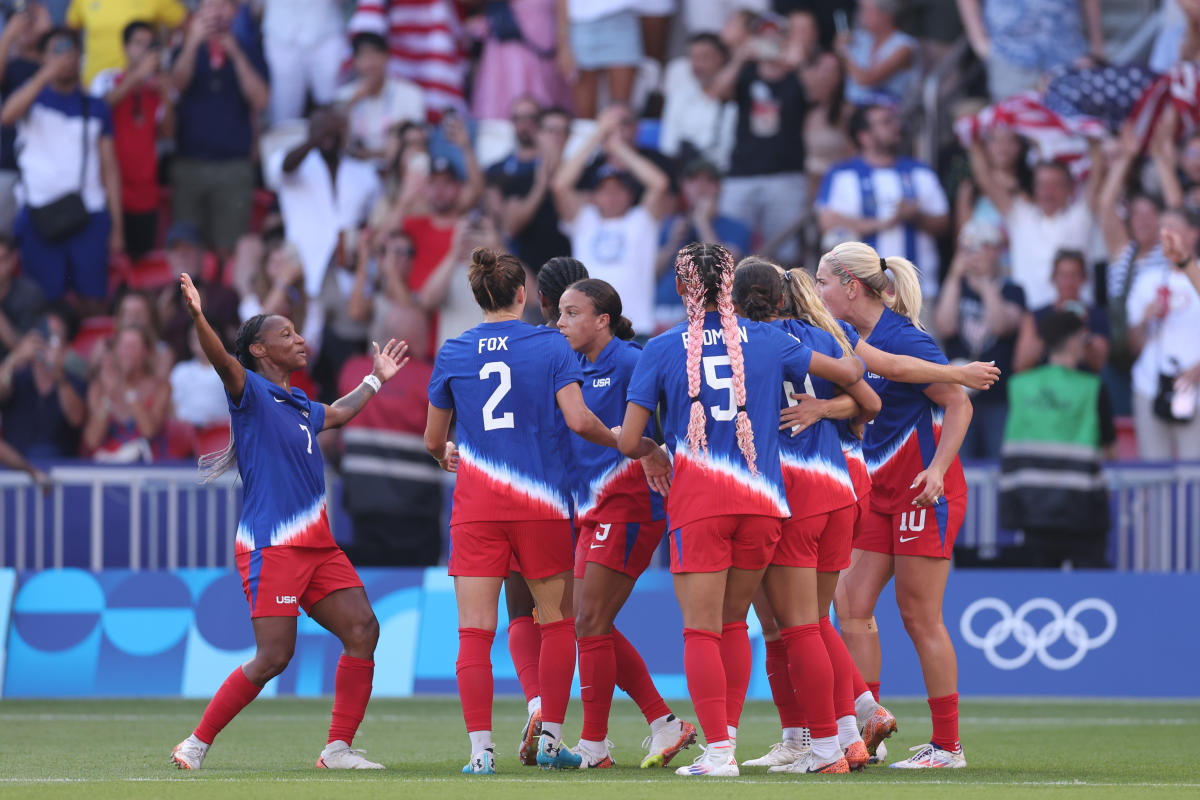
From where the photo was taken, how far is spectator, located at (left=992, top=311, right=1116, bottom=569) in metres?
13.4

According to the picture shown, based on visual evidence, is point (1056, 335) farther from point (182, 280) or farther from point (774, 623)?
point (182, 280)

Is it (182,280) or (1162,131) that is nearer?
(182,280)

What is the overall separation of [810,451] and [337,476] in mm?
6984

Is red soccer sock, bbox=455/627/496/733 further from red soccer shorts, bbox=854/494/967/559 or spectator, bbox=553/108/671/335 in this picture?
spectator, bbox=553/108/671/335

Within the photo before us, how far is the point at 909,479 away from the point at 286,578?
117 inches

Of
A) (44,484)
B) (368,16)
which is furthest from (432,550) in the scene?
(368,16)

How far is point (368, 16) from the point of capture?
1675 centimetres

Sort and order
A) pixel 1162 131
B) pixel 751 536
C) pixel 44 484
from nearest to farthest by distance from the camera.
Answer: pixel 751 536 → pixel 44 484 → pixel 1162 131

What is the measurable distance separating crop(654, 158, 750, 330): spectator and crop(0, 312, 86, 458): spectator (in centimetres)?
510

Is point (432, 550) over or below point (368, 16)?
below

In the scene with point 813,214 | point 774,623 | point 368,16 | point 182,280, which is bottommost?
point 774,623

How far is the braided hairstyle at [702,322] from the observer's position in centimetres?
765

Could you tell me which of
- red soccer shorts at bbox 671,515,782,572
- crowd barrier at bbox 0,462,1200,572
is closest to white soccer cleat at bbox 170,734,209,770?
red soccer shorts at bbox 671,515,782,572

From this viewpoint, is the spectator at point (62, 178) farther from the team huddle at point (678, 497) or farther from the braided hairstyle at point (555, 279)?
the braided hairstyle at point (555, 279)
